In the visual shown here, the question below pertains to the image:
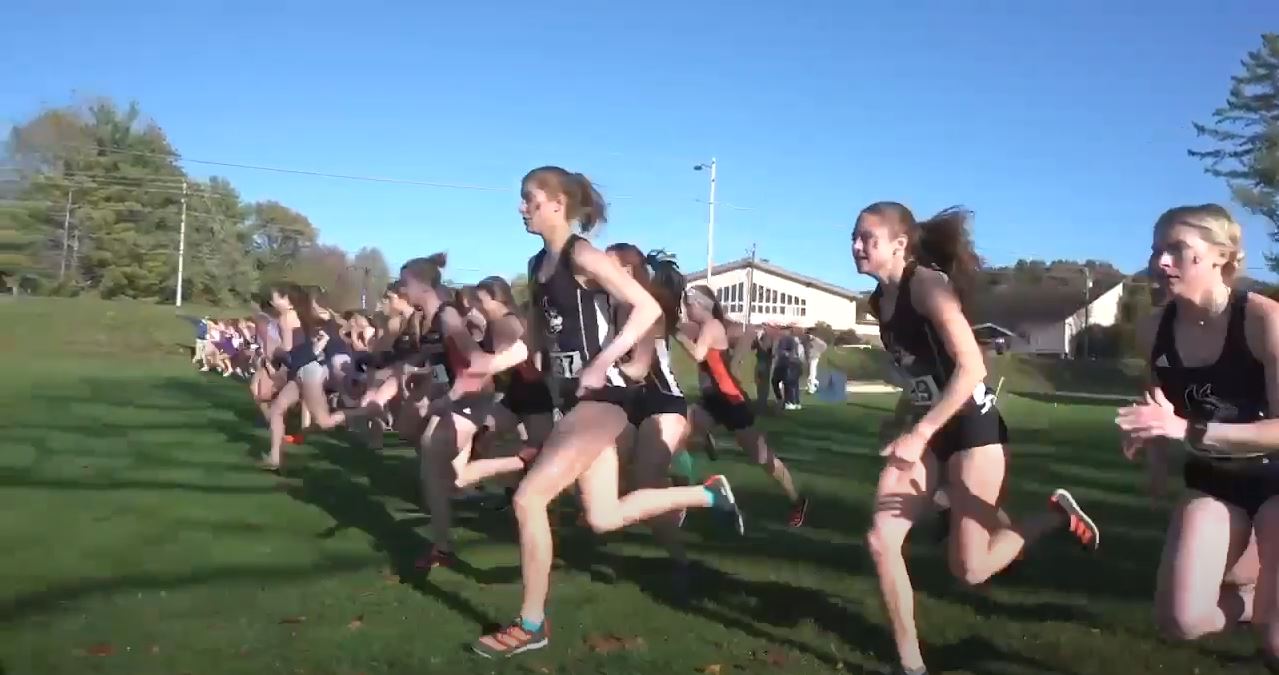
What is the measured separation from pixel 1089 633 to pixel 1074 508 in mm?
580

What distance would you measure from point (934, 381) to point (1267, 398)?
1129mm

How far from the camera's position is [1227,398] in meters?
3.80

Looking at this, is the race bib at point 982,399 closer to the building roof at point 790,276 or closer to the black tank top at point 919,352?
the black tank top at point 919,352

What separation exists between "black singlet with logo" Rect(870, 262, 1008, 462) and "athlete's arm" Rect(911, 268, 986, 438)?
0.06 m

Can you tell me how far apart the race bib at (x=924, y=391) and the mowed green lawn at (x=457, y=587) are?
1061 millimetres

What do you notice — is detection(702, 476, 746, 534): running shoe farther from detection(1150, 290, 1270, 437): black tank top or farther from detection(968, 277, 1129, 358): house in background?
detection(968, 277, 1129, 358): house in background

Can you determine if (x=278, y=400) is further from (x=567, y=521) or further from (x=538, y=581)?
(x=538, y=581)

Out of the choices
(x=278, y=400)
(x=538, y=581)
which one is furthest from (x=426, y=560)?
(x=278, y=400)

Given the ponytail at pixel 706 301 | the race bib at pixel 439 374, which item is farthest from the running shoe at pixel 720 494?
the race bib at pixel 439 374

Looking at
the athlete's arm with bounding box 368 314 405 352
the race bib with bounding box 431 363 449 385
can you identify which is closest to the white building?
the athlete's arm with bounding box 368 314 405 352

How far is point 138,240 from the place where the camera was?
70.6 metres

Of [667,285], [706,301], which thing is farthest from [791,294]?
[667,285]

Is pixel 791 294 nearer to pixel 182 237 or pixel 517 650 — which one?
pixel 182 237

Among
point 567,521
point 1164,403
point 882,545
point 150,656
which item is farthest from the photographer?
point 567,521
